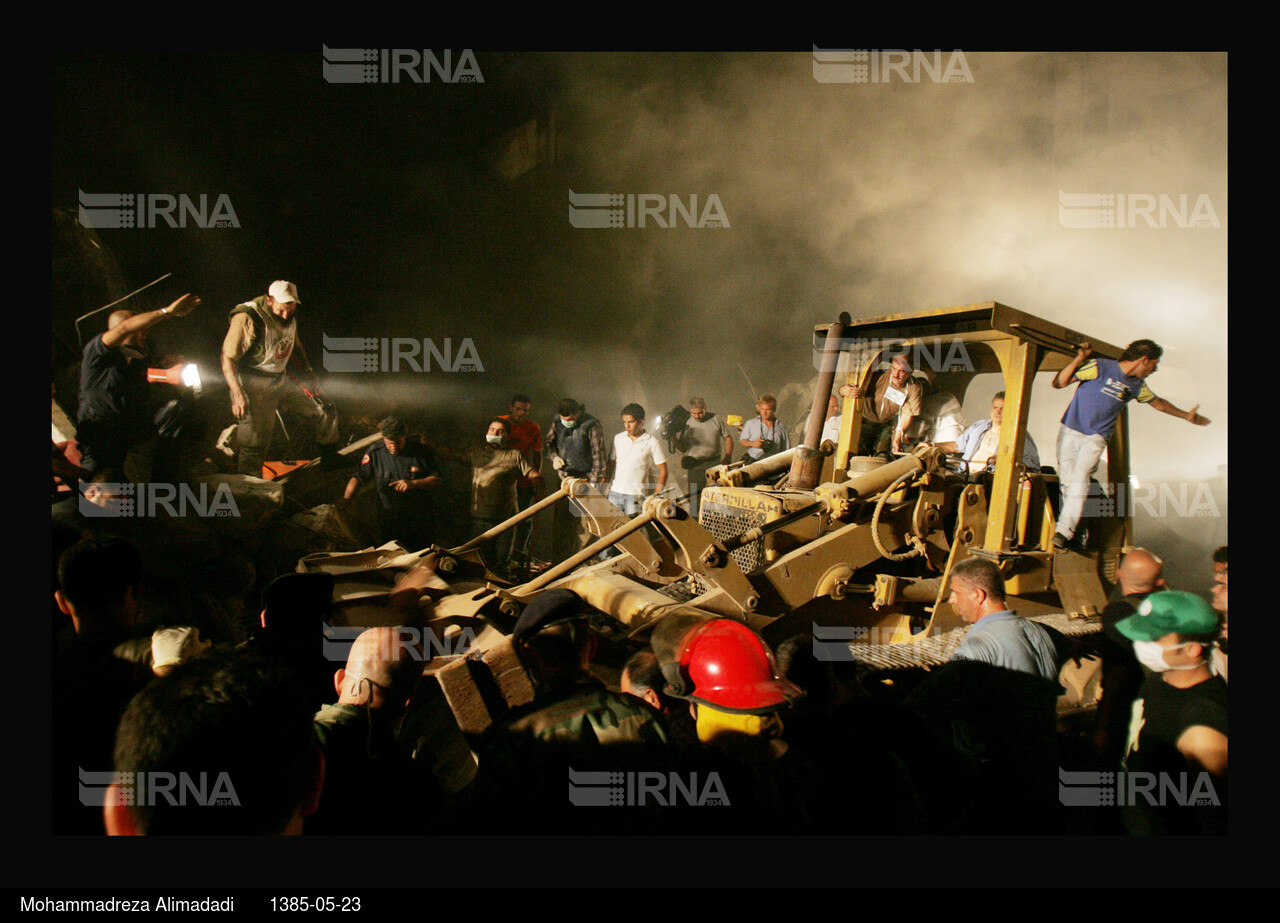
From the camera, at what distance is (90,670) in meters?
3.43

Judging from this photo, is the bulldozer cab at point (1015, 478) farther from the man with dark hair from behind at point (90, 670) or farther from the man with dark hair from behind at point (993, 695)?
the man with dark hair from behind at point (90, 670)

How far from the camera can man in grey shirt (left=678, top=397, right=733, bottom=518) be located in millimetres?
4668

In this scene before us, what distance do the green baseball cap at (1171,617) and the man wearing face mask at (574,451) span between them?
3.04 meters

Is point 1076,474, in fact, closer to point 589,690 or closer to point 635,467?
point 635,467

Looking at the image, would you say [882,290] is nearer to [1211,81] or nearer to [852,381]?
[852,381]

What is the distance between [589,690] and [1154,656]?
2.77 meters

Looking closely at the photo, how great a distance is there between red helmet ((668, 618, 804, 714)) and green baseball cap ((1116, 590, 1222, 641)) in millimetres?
1884

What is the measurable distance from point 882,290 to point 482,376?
2.69 m

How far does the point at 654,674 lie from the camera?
117 inches

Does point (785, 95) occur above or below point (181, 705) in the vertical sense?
above

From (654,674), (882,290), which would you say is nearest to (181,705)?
(654,674)

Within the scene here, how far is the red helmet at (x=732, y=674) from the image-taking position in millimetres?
2650

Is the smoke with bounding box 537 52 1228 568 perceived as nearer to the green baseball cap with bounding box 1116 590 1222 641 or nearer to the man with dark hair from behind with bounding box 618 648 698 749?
the green baseball cap with bounding box 1116 590 1222 641

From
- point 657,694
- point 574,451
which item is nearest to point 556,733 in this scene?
point 657,694
